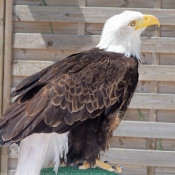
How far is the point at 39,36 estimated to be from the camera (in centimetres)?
631

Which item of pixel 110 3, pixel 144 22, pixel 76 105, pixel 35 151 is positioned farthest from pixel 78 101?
pixel 110 3

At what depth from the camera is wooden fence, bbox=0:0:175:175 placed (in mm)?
6238

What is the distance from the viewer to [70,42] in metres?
6.29

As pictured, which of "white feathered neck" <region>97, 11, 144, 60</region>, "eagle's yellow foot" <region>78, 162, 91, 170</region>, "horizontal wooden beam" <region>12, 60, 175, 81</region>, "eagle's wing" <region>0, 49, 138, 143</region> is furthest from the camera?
"horizontal wooden beam" <region>12, 60, 175, 81</region>

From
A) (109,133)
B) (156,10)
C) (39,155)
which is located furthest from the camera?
(156,10)

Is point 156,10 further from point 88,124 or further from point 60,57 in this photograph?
point 88,124

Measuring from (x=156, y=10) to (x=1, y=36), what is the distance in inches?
59.4

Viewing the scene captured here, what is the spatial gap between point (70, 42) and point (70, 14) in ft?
0.88

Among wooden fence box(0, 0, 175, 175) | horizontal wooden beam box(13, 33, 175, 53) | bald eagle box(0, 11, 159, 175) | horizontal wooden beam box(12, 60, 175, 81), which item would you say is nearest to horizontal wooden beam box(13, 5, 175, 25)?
wooden fence box(0, 0, 175, 175)

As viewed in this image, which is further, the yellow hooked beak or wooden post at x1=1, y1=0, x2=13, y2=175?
wooden post at x1=1, y1=0, x2=13, y2=175

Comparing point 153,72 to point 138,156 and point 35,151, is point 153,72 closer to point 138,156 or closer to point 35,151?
point 138,156

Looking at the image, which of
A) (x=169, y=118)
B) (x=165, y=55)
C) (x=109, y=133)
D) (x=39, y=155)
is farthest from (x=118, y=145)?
(x=39, y=155)

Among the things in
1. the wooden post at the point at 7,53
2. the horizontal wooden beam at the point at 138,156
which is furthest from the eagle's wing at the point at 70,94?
the wooden post at the point at 7,53

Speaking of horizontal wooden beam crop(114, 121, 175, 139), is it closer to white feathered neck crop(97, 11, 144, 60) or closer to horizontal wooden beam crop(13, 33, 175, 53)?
horizontal wooden beam crop(13, 33, 175, 53)
